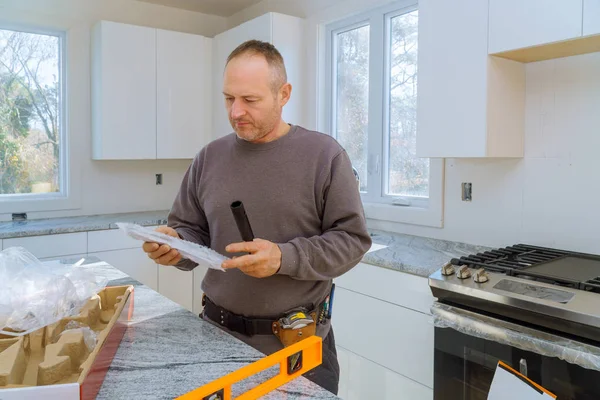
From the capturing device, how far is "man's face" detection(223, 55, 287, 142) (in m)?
1.22

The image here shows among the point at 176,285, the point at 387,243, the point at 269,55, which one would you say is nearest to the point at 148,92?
the point at 176,285

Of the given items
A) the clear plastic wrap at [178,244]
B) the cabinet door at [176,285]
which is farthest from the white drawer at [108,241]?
the clear plastic wrap at [178,244]

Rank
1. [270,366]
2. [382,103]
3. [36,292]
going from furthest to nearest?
[382,103]
[36,292]
[270,366]

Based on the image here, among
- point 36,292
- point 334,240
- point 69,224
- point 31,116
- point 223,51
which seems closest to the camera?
point 36,292

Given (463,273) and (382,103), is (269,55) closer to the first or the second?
(463,273)

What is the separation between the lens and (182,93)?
139 inches

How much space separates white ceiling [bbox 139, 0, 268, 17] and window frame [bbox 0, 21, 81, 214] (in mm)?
741

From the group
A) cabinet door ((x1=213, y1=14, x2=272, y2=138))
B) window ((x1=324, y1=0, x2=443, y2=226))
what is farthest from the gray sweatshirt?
cabinet door ((x1=213, y1=14, x2=272, y2=138))

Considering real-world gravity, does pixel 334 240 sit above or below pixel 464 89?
below

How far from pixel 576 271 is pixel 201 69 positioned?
2888 mm

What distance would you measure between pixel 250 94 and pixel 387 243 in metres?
1.38

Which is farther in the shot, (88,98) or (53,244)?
(88,98)

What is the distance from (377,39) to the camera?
8.96 feet

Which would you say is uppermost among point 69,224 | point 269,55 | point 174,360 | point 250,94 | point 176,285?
point 269,55
